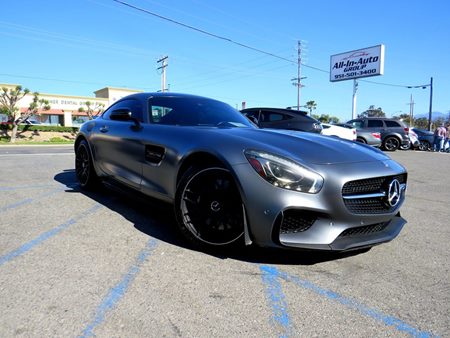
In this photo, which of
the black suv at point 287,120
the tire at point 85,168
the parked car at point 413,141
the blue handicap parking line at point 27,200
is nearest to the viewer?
the blue handicap parking line at point 27,200

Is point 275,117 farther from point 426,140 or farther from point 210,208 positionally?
point 426,140

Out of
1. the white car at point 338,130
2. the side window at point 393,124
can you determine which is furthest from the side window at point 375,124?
the white car at point 338,130

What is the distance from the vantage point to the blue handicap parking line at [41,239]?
9.32ft

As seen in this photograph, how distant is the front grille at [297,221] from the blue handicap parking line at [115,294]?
1.09 meters

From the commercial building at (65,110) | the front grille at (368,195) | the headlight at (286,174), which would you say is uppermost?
the commercial building at (65,110)

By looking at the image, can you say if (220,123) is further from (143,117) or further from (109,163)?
(109,163)

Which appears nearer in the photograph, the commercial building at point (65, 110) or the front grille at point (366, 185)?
the front grille at point (366, 185)

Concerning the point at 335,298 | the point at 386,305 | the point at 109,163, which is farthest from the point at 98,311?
the point at 109,163

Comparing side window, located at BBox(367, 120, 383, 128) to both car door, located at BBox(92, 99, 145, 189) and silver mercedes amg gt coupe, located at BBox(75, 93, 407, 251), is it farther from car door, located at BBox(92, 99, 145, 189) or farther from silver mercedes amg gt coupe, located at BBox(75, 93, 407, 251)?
silver mercedes amg gt coupe, located at BBox(75, 93, 407, 251)

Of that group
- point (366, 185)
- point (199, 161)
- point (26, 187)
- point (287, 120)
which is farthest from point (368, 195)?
point (287, 120)

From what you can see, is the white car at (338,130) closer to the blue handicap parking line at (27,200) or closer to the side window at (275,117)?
the side window at (275,117)

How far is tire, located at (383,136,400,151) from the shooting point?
716 inches

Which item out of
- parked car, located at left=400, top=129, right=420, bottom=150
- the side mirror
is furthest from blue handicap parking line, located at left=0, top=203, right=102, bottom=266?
parked car, located at left=400, top=129, right=420, bottom=150

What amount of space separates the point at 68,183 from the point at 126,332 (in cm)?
474
